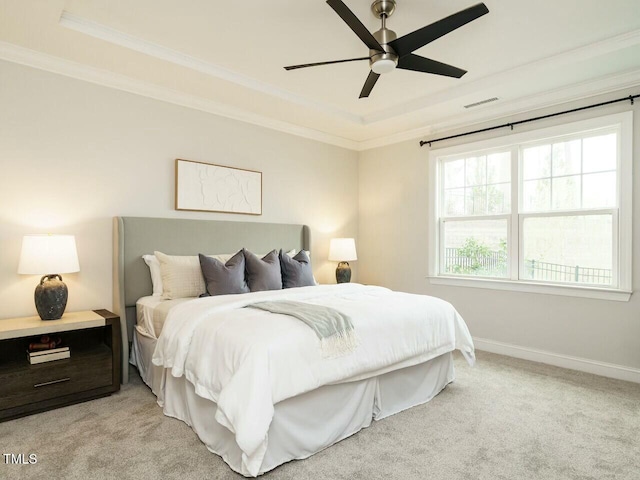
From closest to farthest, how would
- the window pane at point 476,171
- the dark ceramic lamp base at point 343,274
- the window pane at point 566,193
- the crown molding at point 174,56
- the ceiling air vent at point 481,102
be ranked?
the crown molding at point 174,56 < the window pane at point 566,193 < the ceiling air vent at point 481,102 < the window pane at point 476,171 < the dark ceramic lamp base at point 343,274

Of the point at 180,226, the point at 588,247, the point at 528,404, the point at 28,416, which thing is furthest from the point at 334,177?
the point at 28,416

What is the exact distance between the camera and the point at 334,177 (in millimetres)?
5309

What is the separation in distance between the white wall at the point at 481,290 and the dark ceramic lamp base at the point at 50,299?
12.1 feet

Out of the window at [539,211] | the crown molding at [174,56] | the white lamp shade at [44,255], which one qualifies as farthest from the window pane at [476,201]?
the white lamp shade at [44,255]

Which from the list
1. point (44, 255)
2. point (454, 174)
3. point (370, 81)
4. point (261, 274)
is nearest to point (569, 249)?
Result: point (454, 174)

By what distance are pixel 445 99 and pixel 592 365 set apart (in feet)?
9.48

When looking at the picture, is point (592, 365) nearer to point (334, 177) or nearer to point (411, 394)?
point (411, 394)

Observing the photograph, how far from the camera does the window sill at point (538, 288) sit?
3424mm

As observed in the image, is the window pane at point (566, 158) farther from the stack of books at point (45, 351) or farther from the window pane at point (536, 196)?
the stack of books at point (45, 351)

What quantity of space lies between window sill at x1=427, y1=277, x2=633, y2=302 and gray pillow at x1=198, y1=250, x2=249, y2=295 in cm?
250

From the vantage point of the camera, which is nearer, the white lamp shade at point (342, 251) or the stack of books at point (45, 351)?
the stack of books at point (45, 351)

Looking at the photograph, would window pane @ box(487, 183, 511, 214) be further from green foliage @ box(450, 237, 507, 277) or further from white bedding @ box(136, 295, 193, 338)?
white bedding @ box(136, 295, 193, 338)

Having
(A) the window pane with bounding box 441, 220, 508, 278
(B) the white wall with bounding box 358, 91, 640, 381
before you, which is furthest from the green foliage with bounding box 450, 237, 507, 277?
(B) the white wall with bounding box 358, 91, 640, 381

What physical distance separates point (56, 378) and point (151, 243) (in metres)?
1.30
